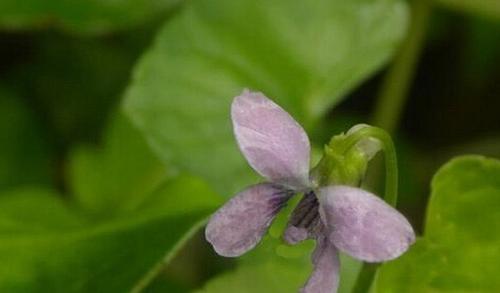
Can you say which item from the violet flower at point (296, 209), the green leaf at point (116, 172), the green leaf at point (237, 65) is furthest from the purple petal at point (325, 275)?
the green leaf at point (116, 172)

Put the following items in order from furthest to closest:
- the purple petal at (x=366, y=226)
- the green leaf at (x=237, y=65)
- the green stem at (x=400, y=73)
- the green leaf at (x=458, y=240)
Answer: the green stem at (x=400, y=73) → the green leaf at (x=237, y=65) → the green leaf at (x=458, y=240) → the purple petal at (x=366, y=226)

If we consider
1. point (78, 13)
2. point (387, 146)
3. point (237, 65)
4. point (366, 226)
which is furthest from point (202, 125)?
point (366, 226)

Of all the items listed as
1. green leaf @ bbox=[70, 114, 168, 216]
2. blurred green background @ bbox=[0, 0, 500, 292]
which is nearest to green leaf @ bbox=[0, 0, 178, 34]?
blurred green background @ bbox=[0, 0, 500, 292]

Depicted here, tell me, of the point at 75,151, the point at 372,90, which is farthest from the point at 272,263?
the point at 372,90

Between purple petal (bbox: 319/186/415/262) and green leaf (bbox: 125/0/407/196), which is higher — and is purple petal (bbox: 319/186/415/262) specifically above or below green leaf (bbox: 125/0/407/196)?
above

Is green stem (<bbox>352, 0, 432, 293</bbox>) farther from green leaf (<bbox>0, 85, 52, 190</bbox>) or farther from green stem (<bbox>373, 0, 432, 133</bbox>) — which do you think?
green leaf (<bbox>0, 85, 52, 190</bbox>)

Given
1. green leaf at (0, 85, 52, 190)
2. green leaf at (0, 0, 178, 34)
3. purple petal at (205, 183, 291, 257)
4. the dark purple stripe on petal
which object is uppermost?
purple petal at (205, 183, 291, 257)

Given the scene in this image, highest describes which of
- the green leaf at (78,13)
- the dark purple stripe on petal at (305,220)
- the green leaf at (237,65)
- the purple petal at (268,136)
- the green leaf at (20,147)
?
the purple petal at (268,136)

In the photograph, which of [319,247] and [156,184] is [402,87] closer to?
[156,184]

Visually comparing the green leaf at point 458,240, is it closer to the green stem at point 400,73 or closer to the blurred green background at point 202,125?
the blurred green background at point 202,125
